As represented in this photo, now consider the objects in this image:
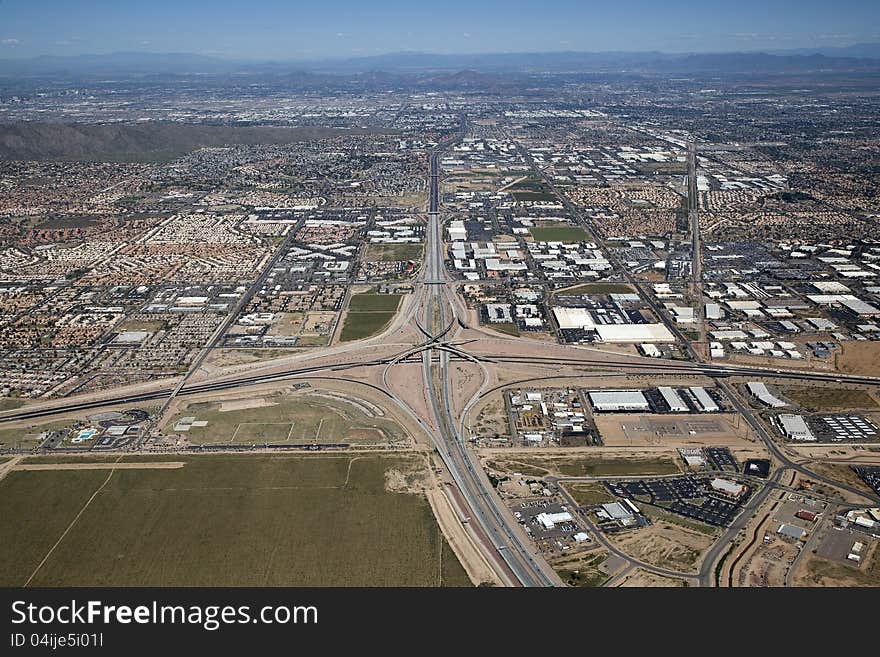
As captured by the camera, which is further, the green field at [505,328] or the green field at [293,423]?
the green field at [505,328]

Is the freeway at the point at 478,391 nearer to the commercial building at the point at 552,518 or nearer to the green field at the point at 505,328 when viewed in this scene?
the commercial building at the point at 552,518

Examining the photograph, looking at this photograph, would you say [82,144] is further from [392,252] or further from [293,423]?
[293,423]

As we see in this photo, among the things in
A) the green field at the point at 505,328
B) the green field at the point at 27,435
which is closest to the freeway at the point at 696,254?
the green field at the point at 505,328

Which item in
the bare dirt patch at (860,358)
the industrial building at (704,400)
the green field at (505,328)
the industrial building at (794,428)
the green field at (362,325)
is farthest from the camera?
the green field at (505,328)

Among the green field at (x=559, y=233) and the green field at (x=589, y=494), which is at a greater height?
the green field at (x=559, y=233)

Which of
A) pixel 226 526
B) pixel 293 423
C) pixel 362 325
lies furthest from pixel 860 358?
pixel 226 526

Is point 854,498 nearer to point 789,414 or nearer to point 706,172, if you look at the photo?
point 789,414
